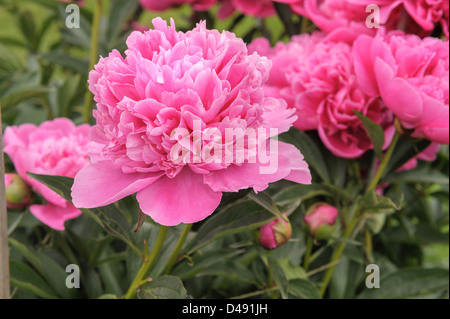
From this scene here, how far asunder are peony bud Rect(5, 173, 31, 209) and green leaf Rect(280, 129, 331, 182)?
33 centimetres

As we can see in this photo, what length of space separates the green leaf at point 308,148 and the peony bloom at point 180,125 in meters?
0.32

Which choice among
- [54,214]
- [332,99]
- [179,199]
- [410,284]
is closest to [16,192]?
[54,214]

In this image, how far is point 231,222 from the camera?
572mm

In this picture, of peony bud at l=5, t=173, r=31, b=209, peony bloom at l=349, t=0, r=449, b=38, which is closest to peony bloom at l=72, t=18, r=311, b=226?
peony bud at l=5, t=173, r=31, b=209

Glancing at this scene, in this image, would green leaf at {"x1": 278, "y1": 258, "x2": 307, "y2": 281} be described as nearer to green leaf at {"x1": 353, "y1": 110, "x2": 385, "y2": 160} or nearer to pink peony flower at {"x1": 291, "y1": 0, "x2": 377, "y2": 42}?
green leaf at {"x1": 353, "y1": 110, "x2": 385, "y2": 160}

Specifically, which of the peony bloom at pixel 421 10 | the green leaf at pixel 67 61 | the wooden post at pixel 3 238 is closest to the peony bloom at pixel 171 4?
the green leaf at pixel 67 61

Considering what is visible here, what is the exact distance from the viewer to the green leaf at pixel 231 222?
1.84 ft

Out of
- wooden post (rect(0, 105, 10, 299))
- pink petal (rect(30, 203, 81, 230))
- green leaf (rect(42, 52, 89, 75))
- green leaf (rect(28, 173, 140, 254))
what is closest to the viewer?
wooden post (rect(0, 105, 10, 299))

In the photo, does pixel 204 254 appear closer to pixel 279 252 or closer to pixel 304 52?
pixel 279 252

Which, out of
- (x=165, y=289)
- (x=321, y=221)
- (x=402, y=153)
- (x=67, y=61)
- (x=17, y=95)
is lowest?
(x=165, y=289)

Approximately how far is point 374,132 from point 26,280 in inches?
17.7

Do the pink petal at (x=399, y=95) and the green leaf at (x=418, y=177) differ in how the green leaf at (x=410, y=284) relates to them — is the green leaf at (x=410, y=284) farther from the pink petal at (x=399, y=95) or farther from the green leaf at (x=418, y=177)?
the pink petal at (x=399, y=95)

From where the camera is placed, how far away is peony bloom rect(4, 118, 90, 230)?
0.63m

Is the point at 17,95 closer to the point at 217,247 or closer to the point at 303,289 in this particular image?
the point at 217,247
